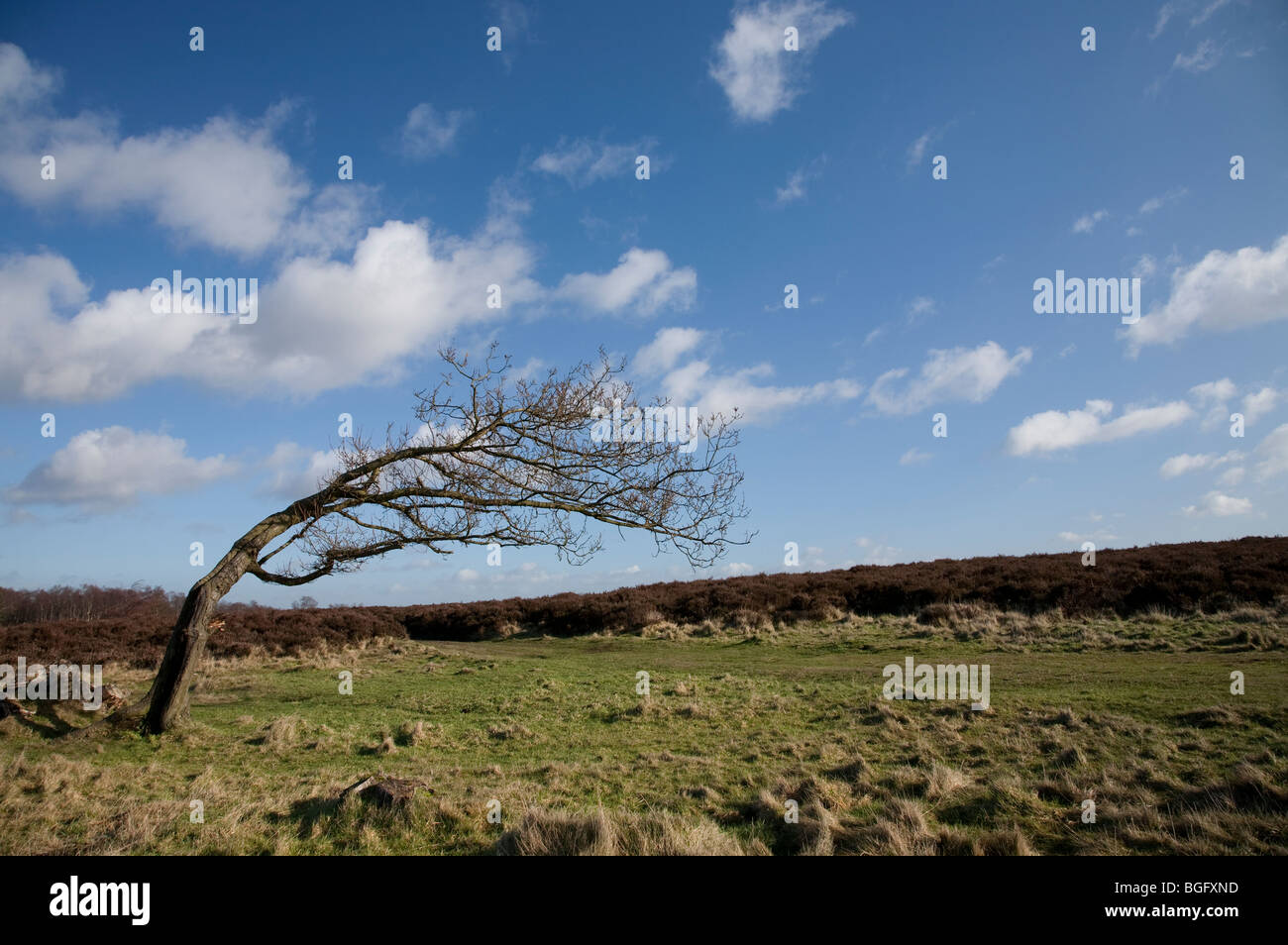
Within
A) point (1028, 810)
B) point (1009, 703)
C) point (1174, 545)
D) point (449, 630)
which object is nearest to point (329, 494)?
point (1028, 810)

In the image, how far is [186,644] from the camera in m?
10.1

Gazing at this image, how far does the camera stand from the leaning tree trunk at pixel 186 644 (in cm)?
997

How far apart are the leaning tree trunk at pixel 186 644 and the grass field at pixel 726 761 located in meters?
0.51

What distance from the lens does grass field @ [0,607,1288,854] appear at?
5234 mm

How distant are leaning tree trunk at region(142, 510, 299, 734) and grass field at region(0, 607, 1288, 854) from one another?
0.51 metres

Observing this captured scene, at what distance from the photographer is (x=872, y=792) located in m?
6.63

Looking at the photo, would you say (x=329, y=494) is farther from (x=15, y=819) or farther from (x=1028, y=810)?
(x=1028, y=810)

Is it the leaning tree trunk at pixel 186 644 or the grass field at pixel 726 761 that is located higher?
the leaning tree trunk at pixel 186 644

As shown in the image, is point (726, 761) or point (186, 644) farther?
point (186, 644)

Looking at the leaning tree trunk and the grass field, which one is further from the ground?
the leaning tree trunk

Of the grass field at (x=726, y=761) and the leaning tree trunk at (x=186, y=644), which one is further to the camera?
the leaning tree trunk at (x=186, y=644)

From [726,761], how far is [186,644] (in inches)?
325

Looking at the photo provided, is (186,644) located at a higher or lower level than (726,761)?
higher
